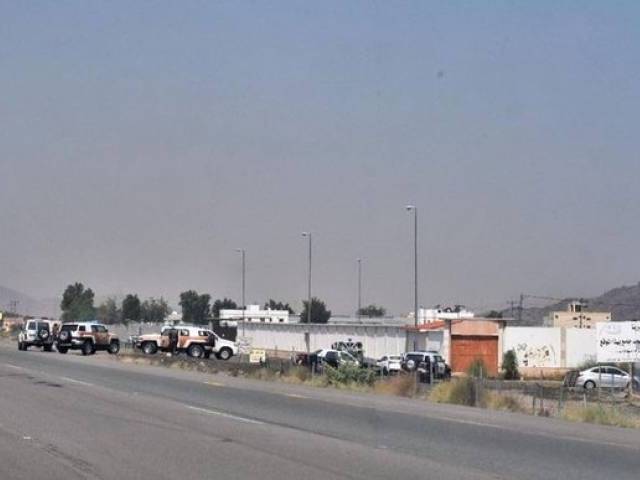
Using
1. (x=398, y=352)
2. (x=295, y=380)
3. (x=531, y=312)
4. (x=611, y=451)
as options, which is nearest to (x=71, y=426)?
(x=611, y=451)

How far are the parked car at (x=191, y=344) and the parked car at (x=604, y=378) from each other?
2431cm

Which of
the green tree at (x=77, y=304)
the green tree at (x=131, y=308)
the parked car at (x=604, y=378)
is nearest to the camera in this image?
the parked car at (x=604, y=378)

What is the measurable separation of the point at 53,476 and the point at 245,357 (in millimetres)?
56457

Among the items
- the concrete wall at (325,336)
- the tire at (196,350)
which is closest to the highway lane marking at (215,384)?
the tire at (196,350)

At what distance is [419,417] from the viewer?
2567 cm

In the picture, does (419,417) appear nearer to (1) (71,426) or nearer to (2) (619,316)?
(1) (71,426)

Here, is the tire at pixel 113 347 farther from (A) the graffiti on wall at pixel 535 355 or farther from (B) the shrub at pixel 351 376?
(B) the shrub at pixel 351 376

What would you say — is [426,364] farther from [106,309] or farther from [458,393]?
[106,309]

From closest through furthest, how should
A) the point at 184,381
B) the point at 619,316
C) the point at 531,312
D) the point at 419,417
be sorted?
the point at 419,417, the point at 184,381, the point at 619,316, the point at 531,312

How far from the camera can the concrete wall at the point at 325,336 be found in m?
80.6

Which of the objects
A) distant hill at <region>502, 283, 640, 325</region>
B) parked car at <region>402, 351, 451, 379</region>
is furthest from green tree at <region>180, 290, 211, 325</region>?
parked car at <region>402, 351, 451, 379</region>

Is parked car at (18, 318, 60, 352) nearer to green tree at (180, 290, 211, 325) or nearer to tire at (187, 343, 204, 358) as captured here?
tire at (187, 343, 204, 358)

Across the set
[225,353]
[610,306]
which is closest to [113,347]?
[225,353]

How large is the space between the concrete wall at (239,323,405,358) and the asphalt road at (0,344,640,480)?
156 ft
